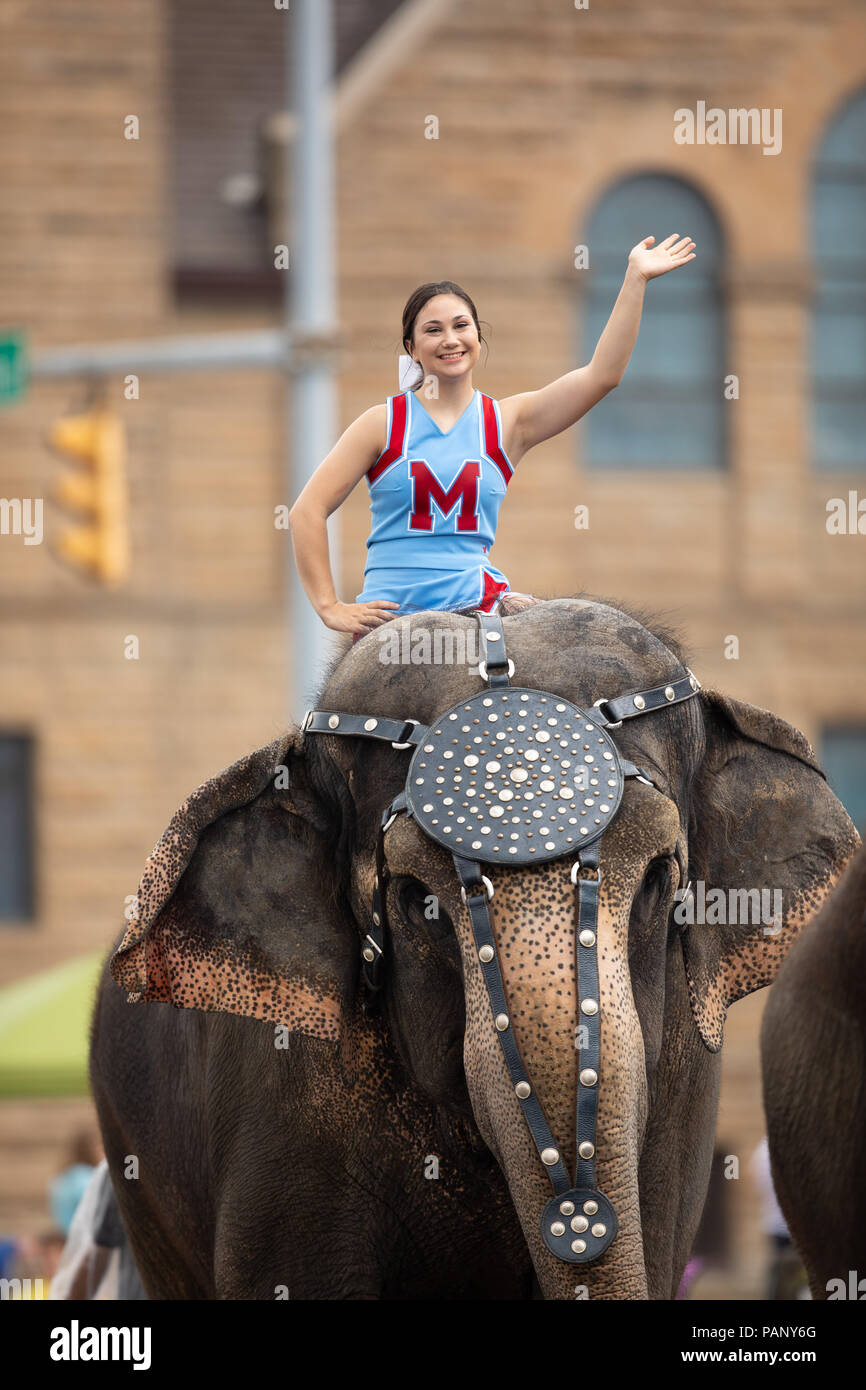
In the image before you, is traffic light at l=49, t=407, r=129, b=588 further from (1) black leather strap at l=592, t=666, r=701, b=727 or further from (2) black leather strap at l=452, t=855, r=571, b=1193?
(2) black leather strap at l=452, t=855, r=571, b=1193

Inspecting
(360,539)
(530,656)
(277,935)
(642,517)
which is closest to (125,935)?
(277,935)

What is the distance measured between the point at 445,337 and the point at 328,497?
0.43 metres

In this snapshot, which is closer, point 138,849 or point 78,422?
point 78,422

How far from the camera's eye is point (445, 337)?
4648 mm

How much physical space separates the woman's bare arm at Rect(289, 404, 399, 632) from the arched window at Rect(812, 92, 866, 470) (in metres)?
17.6

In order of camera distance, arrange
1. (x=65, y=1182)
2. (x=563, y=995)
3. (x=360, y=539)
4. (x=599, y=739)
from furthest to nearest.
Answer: (x=360, y=539) < (x=65, y=1182) < (x=599, y=739) < (x=563, y=995)

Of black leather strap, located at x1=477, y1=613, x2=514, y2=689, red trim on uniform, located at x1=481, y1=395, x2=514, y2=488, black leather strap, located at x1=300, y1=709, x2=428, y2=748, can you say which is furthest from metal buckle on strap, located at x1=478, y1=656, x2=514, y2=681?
red trim on uniform, located at x1=481, y1=395, x2=514, y2=488

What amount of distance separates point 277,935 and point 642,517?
56.2 feet

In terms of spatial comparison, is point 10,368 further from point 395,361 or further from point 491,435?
point 491,435

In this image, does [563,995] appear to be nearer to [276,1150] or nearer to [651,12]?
[276,1150]

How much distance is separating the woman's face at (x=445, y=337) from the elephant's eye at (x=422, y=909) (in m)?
1.17

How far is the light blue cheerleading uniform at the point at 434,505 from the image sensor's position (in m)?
4.69

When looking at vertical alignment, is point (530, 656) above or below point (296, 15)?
below

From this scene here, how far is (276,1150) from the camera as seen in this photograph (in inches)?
179
